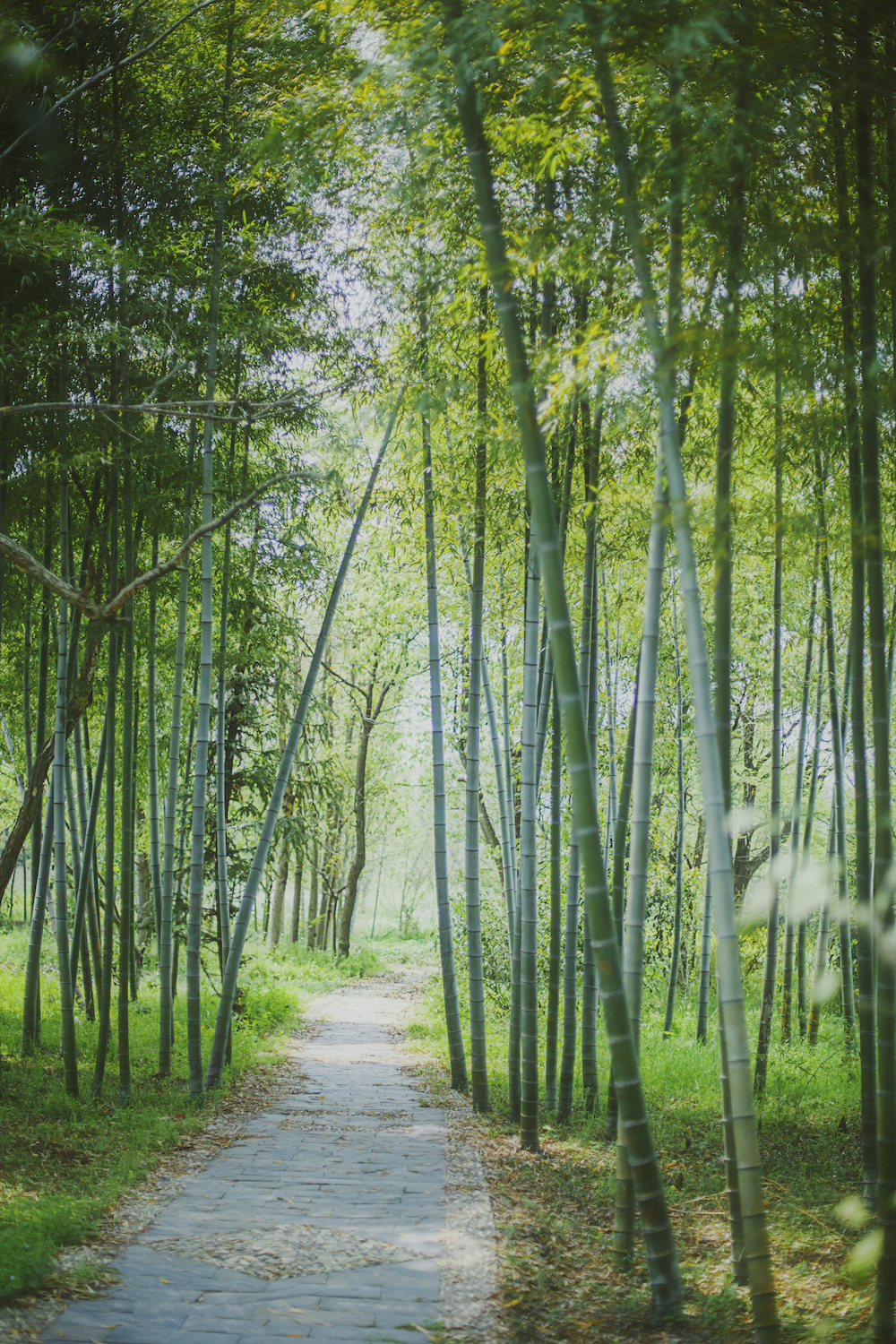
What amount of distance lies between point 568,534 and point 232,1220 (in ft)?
13.3

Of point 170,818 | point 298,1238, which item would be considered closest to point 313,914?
point 170,818

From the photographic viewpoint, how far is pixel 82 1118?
5066mm

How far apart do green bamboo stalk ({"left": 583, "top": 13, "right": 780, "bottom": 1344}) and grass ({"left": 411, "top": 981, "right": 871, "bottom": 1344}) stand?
0.40m

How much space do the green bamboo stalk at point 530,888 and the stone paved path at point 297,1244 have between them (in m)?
0.51

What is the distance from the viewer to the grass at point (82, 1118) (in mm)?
3297

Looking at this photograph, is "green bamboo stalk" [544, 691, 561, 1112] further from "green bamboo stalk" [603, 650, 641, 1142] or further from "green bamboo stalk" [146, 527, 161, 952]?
"green bamboo stalk" [146, 527, 161, 952]

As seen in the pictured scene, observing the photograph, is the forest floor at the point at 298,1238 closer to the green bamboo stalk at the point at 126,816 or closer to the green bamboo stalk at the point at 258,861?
the green bamboo stalk at the point at 258,861

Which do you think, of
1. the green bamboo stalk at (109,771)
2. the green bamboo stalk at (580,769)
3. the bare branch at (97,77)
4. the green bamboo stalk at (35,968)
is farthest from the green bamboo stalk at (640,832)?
the green bamboo stalk at (35,968)

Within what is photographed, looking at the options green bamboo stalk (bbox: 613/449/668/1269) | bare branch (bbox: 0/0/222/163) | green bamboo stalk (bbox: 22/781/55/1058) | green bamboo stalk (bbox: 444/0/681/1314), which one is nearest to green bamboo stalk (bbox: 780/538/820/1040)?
green bamboo stalk (bbox: 613/449/668/1269)

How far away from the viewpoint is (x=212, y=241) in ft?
19.0

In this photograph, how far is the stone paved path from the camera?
271cm

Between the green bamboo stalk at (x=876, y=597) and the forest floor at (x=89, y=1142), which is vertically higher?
the green bamboo stalk at (x=876, y=597)

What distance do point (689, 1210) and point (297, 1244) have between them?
1661 mm

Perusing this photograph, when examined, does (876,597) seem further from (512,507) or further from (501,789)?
(501,789)
